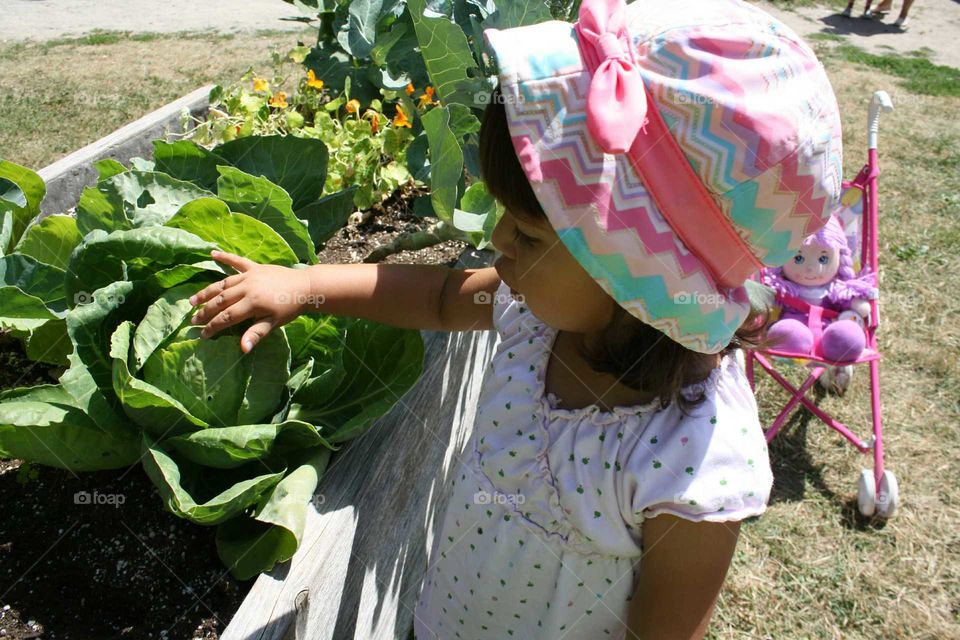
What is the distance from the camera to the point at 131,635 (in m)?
1.33

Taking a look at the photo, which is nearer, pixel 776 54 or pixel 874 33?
pixel 776 54

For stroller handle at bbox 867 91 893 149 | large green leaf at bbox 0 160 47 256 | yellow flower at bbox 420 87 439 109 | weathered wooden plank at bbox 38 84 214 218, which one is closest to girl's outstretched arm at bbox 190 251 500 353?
large green leaf at bbox 0 160 47 256

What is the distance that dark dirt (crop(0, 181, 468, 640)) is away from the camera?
1.33m

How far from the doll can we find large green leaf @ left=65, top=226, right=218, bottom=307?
6.19ft

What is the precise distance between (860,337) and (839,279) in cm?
31

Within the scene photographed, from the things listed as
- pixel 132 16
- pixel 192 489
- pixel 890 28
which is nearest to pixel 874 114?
pixel 192 489

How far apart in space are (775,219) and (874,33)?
9.41 metres

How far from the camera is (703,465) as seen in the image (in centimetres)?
104

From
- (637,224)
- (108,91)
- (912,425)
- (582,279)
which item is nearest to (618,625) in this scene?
(582,279)

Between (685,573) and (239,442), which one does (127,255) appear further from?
(685,573)

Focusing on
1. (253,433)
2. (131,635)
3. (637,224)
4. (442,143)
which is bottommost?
(131,635)

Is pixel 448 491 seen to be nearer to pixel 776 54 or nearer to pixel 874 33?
pixel 776 54

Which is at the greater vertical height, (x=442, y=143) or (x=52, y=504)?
(x=442, y=143)

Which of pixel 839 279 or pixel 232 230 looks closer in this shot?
pixel 232 230
